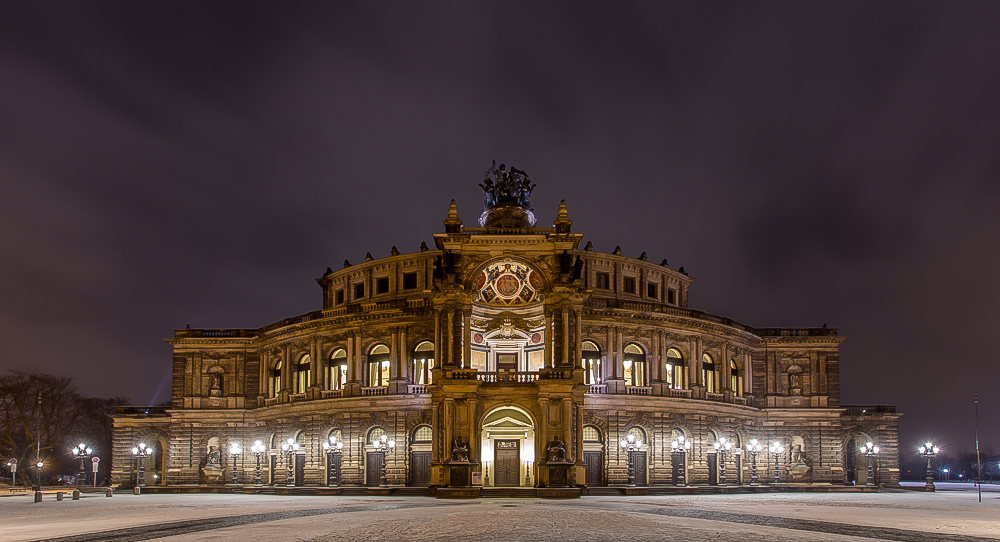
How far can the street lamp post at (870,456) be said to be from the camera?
67.9 m

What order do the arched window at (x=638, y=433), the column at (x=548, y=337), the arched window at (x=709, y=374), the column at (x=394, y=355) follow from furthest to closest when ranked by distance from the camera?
the arched window at (x=709, y=374)
the column at (x=394, y=355)
the arched window at (x=638, y=433)
the column at (x=548, y=337)

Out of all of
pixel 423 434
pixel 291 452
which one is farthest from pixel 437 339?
pixel 291 452

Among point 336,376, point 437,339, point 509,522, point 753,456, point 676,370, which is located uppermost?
point 437,339

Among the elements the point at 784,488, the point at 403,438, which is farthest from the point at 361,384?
the point at 784,488

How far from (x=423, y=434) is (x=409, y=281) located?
12.8 m

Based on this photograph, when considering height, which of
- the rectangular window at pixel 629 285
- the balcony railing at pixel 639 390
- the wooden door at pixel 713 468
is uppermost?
the rectangular window at pixel 629 285

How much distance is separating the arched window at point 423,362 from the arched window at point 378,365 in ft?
8.66

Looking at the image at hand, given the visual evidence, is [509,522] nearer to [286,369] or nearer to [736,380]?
[286,369]

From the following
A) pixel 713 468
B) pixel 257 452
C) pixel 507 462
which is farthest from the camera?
pixel 257 452

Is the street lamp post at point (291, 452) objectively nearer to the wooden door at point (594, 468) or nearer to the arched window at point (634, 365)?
the wooden door at point (594, 468)

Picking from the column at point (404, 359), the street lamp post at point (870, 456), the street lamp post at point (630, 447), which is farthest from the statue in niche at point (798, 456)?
the column at point (404, 359)

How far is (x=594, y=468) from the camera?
6272 cm

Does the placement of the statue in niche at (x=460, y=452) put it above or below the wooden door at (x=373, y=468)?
above

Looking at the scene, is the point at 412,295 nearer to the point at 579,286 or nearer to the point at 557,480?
the point at 579,286
